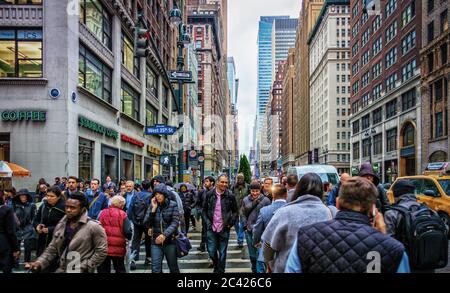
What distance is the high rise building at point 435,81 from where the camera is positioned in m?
38.3

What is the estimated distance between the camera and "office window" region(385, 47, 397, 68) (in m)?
52.1

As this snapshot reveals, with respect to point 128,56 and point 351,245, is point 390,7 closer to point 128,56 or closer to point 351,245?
point 128,56

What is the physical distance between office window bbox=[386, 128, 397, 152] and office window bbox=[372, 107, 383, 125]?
387cm

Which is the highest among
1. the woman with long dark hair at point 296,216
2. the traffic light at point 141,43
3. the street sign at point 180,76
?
the street sign at point 180,76

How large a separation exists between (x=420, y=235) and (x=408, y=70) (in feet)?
159

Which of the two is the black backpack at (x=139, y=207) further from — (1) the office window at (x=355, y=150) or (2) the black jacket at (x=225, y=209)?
(1) the office window at (x=355, y=150)

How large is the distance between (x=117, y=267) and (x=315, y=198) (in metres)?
3.90

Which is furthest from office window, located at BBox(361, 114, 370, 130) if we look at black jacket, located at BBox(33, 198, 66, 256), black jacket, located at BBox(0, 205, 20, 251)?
black jacket, located at BBox(0, 205, 20, 251)

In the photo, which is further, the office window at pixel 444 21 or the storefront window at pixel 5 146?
the office window at pixel 444 21

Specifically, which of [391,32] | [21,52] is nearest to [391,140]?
[391,32]

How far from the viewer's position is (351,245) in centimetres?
254

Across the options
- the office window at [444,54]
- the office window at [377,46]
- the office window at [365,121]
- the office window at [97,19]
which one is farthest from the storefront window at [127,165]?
the office window at [365,121]

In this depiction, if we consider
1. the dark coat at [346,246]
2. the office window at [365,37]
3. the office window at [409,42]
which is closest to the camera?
the dark coat at [346,246]

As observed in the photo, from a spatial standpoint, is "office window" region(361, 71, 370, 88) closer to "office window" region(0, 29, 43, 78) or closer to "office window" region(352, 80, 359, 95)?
"office window" region(352, 80, 359, 95)
